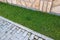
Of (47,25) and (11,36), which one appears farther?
(47,25)

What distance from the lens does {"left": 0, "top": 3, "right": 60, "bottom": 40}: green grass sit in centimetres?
341

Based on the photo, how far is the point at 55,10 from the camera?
13.1 feet

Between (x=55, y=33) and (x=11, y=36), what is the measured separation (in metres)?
1.04

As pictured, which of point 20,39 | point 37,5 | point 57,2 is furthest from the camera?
point 37,5

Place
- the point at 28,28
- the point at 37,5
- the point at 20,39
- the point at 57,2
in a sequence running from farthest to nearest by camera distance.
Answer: the point at 37,5, the point at 57,2, the point at 28,28, the point at 20,39

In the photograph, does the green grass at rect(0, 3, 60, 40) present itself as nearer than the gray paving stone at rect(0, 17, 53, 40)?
No

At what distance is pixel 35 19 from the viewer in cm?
391

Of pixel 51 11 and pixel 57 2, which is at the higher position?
pixel 57 2

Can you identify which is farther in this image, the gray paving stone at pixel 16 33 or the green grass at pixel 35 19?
the green grass at pixel 35 19

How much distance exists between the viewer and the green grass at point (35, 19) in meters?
3.41

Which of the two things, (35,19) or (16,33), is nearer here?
(16,33)

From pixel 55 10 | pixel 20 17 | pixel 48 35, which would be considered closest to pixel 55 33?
pixel 48 35

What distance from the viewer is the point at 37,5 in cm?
424

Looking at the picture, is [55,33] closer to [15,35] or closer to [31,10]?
[15,35]
